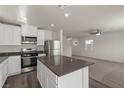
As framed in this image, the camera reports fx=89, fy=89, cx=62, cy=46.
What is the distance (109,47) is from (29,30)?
232 inches

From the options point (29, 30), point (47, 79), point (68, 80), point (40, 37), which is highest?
point (29, 30)

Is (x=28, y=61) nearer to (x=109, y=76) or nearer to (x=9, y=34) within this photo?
(x=9, y=34)

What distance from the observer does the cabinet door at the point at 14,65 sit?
12.0ft

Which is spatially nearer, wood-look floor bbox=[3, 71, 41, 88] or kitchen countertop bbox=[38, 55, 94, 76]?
kitchen countertop bbox=[38, 55, 94, 76]

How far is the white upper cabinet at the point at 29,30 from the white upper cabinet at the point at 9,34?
0.22m

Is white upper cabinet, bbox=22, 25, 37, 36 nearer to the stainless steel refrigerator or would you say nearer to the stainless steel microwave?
the stainless steel microwave

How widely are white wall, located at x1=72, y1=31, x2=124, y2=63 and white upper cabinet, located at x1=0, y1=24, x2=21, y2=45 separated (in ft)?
20.7

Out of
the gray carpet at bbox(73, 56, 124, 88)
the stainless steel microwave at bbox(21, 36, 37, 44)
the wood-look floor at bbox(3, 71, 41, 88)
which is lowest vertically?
the wood-look floor at bbox(3, 71, 41, 88)

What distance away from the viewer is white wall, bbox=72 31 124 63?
6.21 m

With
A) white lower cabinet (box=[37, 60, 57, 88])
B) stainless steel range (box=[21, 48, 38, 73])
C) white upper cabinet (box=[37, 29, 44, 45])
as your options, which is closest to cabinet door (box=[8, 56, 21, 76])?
stainless steel range (box=[21, 48, 38, 73])

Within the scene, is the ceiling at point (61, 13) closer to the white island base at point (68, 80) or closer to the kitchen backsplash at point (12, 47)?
the kitchen backsplash at point (12, 47)

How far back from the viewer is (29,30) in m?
4.47

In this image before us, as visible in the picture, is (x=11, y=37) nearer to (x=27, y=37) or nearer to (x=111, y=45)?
(x=27, y=37)

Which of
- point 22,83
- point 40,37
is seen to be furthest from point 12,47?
point 22,83
